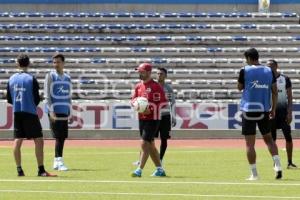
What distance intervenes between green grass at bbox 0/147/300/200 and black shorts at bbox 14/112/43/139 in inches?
27.9

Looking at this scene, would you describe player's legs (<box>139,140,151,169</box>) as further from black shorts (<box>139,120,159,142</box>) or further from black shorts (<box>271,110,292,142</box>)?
black shorts (<box>271,110,292,142</box>)

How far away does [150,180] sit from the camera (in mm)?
15602

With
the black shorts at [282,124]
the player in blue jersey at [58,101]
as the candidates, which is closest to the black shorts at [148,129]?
the player in blue jersey at [58,101]

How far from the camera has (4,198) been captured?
12.4m

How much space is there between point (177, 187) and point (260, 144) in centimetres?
1648

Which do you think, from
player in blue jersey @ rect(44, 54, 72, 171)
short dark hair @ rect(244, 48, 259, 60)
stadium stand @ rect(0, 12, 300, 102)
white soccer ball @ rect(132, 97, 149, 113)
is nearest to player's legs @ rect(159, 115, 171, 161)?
player in blue jersey @ rect(44, 54, 72, 171)

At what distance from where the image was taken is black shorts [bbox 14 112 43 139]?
16.7 m

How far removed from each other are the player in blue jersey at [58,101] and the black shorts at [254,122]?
4.70m

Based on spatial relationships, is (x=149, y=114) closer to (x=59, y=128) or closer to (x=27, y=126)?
(x=27, y=126)

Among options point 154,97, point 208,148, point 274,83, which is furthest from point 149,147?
point 208,148

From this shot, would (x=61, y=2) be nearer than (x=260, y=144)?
No

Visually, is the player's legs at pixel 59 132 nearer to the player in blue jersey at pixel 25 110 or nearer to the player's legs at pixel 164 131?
the player's legs at pixel 164 131

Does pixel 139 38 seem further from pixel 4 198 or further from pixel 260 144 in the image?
pixel 4 198

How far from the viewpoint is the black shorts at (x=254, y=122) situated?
51.3 ft
